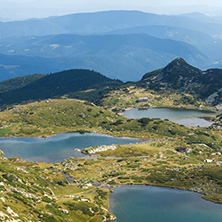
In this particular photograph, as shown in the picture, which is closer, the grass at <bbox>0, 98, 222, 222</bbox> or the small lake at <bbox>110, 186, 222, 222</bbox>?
the grass at <bbox>0, 98, 222, 222</bbox>

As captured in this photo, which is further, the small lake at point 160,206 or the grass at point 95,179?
the small lake at point 160,206

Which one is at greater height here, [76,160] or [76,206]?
[76,206]

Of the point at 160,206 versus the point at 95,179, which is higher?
the point at 160,206

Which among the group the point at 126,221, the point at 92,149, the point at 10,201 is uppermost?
the point at 10,201

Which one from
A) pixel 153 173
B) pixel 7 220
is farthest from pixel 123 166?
pixel 7 220

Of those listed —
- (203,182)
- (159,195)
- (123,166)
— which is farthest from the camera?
(123,166)

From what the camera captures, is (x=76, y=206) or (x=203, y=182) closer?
(x=76, y=206)

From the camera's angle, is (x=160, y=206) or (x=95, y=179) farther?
(x=95, y=179)

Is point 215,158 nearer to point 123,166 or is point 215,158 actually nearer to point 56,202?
point 123,166
